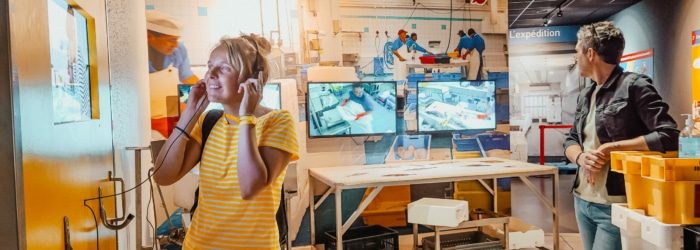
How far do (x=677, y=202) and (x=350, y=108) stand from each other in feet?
8.60

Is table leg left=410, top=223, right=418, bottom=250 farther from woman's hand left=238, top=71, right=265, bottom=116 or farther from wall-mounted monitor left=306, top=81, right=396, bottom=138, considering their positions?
woman's hand left=238, top=71, right=265, bottom=116

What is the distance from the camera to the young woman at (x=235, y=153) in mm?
1805

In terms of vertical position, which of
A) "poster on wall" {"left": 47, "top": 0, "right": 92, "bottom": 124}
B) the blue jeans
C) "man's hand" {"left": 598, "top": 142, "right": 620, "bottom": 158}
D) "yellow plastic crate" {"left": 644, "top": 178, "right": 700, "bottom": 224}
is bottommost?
the blue jeans

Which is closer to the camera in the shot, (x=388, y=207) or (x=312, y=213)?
(x=312, y=213)

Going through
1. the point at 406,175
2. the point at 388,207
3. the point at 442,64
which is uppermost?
the point at 442,64

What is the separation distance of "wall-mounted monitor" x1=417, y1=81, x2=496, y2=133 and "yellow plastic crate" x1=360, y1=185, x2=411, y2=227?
0.57 metres

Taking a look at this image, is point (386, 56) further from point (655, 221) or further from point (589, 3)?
point (589, 3)

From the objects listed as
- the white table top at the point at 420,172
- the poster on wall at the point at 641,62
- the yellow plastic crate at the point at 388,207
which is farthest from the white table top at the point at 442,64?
the poster on wall at the point at 641,62

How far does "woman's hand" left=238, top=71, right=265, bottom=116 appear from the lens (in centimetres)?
183

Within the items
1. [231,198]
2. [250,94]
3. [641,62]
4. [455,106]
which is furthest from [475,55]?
[641,62]

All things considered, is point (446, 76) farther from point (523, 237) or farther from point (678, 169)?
point (678, 169)

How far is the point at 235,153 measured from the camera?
1841mm

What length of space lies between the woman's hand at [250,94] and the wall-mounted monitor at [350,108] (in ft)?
7.39

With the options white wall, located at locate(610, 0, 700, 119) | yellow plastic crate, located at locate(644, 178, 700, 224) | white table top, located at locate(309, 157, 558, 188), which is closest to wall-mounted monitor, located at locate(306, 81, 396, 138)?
white table top, located at locate(309, 157, 558, 188)
